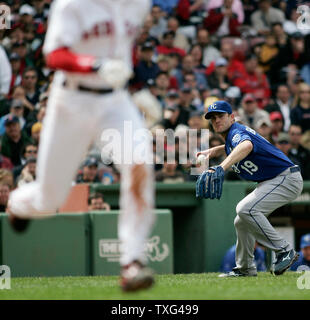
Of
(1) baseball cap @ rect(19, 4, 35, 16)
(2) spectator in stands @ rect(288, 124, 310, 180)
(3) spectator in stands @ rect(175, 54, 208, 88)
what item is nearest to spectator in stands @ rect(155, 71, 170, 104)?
(3) spectator in stands @ rect(175, 54, 208, 88)

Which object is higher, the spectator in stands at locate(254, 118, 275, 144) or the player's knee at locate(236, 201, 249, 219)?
the spectator in stands at locate(254, 118, 275, 144)

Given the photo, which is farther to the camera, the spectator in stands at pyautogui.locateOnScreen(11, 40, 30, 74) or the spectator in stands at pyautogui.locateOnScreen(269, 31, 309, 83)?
the spectator in stands at pyautogui.locateOnScreen(269, 31, 309, 83)

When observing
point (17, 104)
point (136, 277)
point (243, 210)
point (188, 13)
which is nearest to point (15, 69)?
point (17, 104)

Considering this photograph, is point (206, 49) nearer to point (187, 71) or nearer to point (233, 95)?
point (187, 71)

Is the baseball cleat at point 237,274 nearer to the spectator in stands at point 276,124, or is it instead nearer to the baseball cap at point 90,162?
the baseball cap at point 90,162

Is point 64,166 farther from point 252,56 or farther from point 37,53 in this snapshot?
point 252,56

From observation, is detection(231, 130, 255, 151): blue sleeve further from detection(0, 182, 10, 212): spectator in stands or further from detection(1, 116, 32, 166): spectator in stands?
detection(1, 116, 32, 166): spectator in stands

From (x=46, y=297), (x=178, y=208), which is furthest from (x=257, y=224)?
(x=178, y=208)
